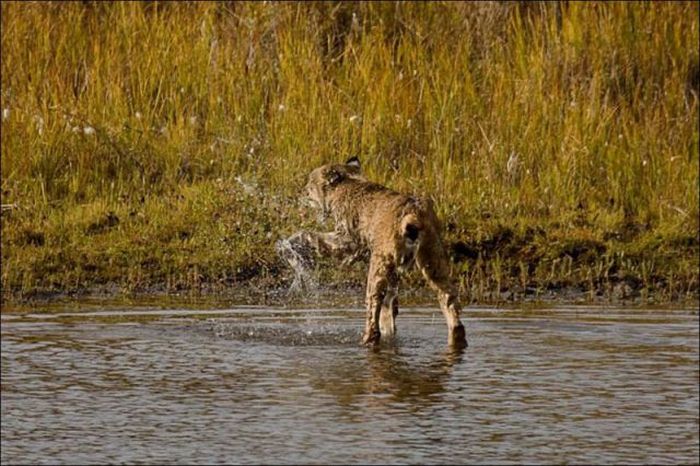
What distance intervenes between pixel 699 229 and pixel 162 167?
3.52m

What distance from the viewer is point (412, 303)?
9977mm

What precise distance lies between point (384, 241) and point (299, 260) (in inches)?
56.3

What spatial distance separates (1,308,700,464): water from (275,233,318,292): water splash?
287 millimetres

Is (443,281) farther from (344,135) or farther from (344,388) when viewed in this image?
(344,135)

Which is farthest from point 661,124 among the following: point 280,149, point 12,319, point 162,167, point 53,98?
point 12,319

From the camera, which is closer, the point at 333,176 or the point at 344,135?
the point at 333,176

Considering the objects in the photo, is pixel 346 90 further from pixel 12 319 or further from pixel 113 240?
pixel 12 319

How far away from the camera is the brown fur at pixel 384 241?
27.4 ft

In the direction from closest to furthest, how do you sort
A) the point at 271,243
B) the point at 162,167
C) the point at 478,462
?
the point at 478,462, the point at 271,243, the point at 162,167

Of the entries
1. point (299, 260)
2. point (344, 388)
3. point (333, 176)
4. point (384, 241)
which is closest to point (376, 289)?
point (384, 241)

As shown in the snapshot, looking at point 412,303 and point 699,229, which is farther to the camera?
point 699,229

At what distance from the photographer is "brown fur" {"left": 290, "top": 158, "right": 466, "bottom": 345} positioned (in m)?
8.35

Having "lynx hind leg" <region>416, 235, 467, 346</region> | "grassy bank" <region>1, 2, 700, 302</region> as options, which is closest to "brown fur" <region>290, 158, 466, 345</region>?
"lynx hind leg" <region>416, 235, 467, 346</region>

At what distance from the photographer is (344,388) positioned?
7434mm
